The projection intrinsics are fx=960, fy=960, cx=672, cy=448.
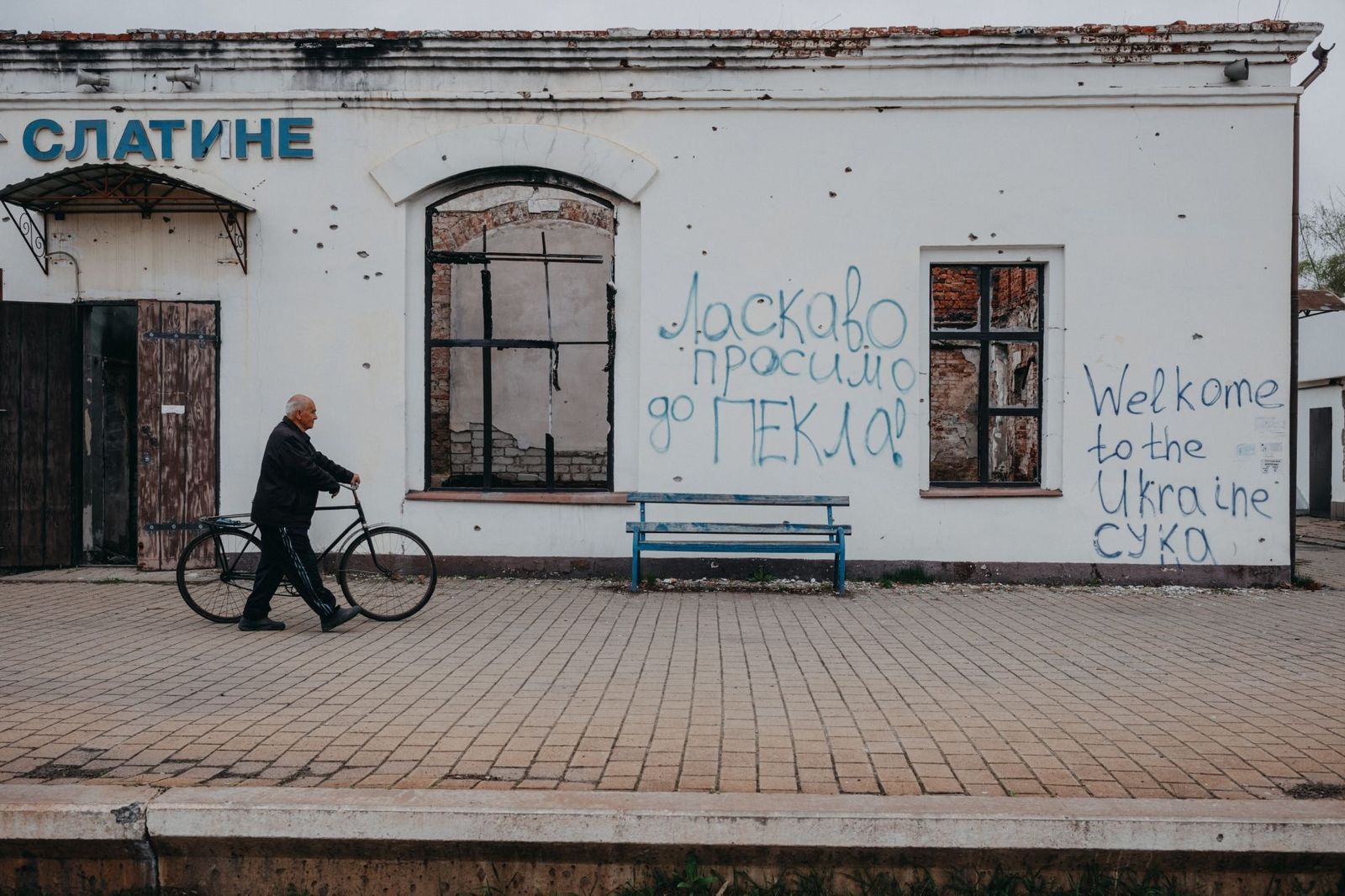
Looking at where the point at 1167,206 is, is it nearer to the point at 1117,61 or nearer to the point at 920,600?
the point at 1117,61

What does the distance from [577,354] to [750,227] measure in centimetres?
213

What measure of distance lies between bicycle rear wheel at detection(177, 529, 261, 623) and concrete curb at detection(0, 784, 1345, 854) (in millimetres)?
3751

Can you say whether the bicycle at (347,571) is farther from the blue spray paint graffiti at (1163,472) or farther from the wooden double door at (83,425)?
the blue spray paint graffiti at (1163,472)

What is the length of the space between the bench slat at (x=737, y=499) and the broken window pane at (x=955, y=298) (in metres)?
2.18

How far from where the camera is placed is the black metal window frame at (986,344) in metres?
9.28

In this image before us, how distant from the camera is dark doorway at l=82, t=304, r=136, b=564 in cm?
955

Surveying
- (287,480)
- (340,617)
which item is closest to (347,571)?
(340,617)

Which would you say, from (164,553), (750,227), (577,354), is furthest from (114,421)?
(750,227)

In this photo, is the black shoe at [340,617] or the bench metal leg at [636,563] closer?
the black shoe at [340,617]

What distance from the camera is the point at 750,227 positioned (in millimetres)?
9227

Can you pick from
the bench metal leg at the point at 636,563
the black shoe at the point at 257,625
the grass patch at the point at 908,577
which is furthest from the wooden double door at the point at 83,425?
the grass patch at the point at 908,577

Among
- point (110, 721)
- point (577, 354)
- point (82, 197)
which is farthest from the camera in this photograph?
point (577, 354)

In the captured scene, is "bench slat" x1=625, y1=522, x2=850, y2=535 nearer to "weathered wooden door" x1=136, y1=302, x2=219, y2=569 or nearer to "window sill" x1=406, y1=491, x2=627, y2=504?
"window sill" x1=406, y1=491, x2=627, y2=504

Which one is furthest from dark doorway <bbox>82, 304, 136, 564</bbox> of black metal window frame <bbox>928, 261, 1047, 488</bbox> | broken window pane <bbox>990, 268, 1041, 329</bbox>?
broken window pane <bbox>990, 268, 1041, 329</bbox>
